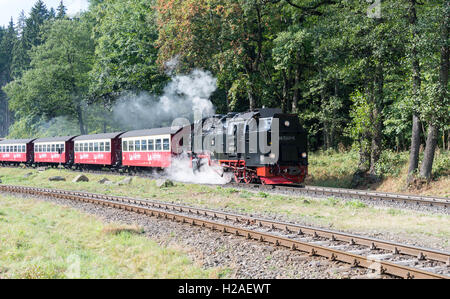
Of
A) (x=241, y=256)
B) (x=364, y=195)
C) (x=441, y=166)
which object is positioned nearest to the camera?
(x=241, y=256)

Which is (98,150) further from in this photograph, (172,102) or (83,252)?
(83,252)

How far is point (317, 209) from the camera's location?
1302 centimetres

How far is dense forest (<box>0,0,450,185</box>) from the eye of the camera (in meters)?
17.4

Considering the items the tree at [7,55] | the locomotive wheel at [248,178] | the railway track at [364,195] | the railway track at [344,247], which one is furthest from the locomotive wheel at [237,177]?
the tree at [7,55]

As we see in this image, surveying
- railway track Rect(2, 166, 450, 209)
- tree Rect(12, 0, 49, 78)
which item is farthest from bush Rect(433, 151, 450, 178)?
tree Rect(12, 0, 49, 78)

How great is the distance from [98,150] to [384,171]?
71.4 ft

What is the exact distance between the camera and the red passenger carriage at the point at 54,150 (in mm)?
35844

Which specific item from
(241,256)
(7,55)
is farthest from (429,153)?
(7,55)

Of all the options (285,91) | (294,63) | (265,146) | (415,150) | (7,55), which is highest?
(7,55)

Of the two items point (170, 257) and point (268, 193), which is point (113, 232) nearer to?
point (170, 257)

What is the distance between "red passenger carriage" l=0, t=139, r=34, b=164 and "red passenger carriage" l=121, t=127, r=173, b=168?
16861 millimetres

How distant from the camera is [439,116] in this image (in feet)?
53.0
